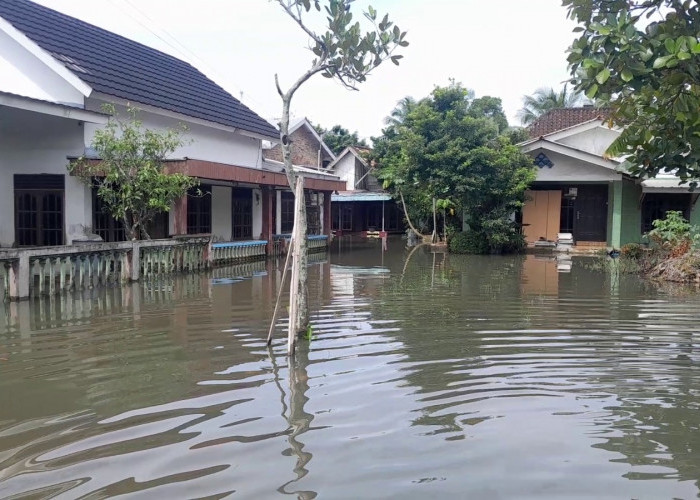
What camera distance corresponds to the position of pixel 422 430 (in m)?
4.60

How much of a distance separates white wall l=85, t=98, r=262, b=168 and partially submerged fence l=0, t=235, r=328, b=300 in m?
2.94

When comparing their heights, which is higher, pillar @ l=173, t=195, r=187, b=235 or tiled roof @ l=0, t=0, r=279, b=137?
tiled roof @ l=0, t=0, r=279, b=137

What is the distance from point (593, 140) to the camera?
23219 millimetres

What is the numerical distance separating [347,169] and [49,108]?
2352 cm

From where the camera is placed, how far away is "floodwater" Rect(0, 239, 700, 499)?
3820 mm

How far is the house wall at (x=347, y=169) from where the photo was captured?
34875 millimetres

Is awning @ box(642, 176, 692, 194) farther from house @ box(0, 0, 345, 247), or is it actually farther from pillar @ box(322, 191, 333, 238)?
house @ box(0, 0, 345, 247)

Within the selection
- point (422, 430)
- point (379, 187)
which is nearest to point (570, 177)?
point (379, 187)

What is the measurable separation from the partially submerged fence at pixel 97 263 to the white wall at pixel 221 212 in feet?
11.8

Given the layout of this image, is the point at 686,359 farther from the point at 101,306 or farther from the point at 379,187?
the point at 379,187

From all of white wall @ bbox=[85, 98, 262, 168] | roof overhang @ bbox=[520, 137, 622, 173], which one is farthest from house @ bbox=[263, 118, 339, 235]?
roof overhang @ bbox=[520, 137, 622, 173]

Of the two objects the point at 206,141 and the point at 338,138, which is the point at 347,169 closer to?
the point at 338,138

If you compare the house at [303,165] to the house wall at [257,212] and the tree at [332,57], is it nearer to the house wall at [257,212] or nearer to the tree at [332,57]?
the house wall at [257,212]

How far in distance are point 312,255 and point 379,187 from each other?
→ 591 inches
